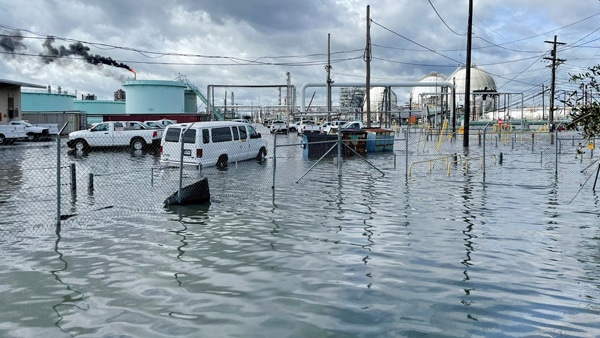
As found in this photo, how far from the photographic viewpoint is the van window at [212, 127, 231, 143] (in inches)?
829

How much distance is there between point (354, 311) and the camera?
5824mm

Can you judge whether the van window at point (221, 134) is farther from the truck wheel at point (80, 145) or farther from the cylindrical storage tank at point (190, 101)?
the cylindrical storage tank at point (190, 101)

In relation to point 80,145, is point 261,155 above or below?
below

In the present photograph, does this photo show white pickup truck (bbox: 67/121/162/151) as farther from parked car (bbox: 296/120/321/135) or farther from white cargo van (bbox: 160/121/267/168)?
parked car (bbox: 296/120/321/135)

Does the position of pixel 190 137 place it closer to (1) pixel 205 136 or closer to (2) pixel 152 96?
(1) pixel 205 136

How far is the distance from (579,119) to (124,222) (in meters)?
7.95

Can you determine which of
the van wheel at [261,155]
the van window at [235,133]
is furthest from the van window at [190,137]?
the van wheel at [261,155]

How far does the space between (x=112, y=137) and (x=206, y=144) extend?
13.5 metres

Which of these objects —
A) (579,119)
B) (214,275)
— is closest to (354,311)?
(214,275)

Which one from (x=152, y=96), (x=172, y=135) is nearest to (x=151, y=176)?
(x=172, y=135)

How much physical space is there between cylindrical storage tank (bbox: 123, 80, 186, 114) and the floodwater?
58335mm

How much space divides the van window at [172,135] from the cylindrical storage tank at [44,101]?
190 feet

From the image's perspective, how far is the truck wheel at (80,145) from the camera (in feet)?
102

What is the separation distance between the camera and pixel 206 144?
20438 mm
